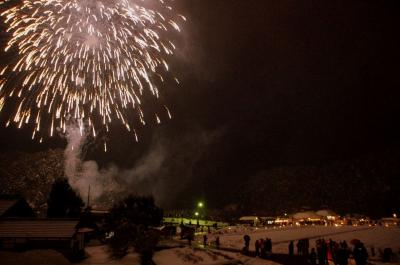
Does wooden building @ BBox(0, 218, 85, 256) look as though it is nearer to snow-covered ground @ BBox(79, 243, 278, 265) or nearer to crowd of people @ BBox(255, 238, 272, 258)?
snow-covered ground @ BBox(79, 243, 278, 265)

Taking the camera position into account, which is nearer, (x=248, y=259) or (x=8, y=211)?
(x=248, y=259)

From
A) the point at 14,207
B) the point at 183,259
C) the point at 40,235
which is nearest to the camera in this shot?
the point at 40,235

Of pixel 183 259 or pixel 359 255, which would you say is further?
pixel 183 259

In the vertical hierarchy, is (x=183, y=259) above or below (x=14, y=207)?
below

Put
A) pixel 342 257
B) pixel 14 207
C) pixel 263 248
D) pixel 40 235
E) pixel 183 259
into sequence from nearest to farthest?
pixel 342 257
pixel 263 248
pixel 40 235
pixel 183 259
pixel 14 207

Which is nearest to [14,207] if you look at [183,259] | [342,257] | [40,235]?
[40,235]

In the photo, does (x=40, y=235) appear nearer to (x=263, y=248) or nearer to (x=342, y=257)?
(x=263, y=248)

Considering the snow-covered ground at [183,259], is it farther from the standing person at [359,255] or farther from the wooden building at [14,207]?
the wooden building at [14,207]

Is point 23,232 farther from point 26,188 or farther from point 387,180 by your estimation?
point 387,180

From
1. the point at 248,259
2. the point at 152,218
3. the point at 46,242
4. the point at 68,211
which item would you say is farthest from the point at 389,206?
the point at 46,242

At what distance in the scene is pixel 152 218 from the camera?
66438 mm

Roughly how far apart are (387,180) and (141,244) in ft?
657

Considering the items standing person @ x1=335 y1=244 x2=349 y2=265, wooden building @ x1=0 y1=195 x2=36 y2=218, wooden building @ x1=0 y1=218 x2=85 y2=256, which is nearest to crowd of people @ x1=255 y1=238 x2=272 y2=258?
standing person @ x1=335 y1=244 x2=349 y2=265

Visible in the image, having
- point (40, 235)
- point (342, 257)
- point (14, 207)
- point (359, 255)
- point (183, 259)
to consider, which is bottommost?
point (183, 259)
